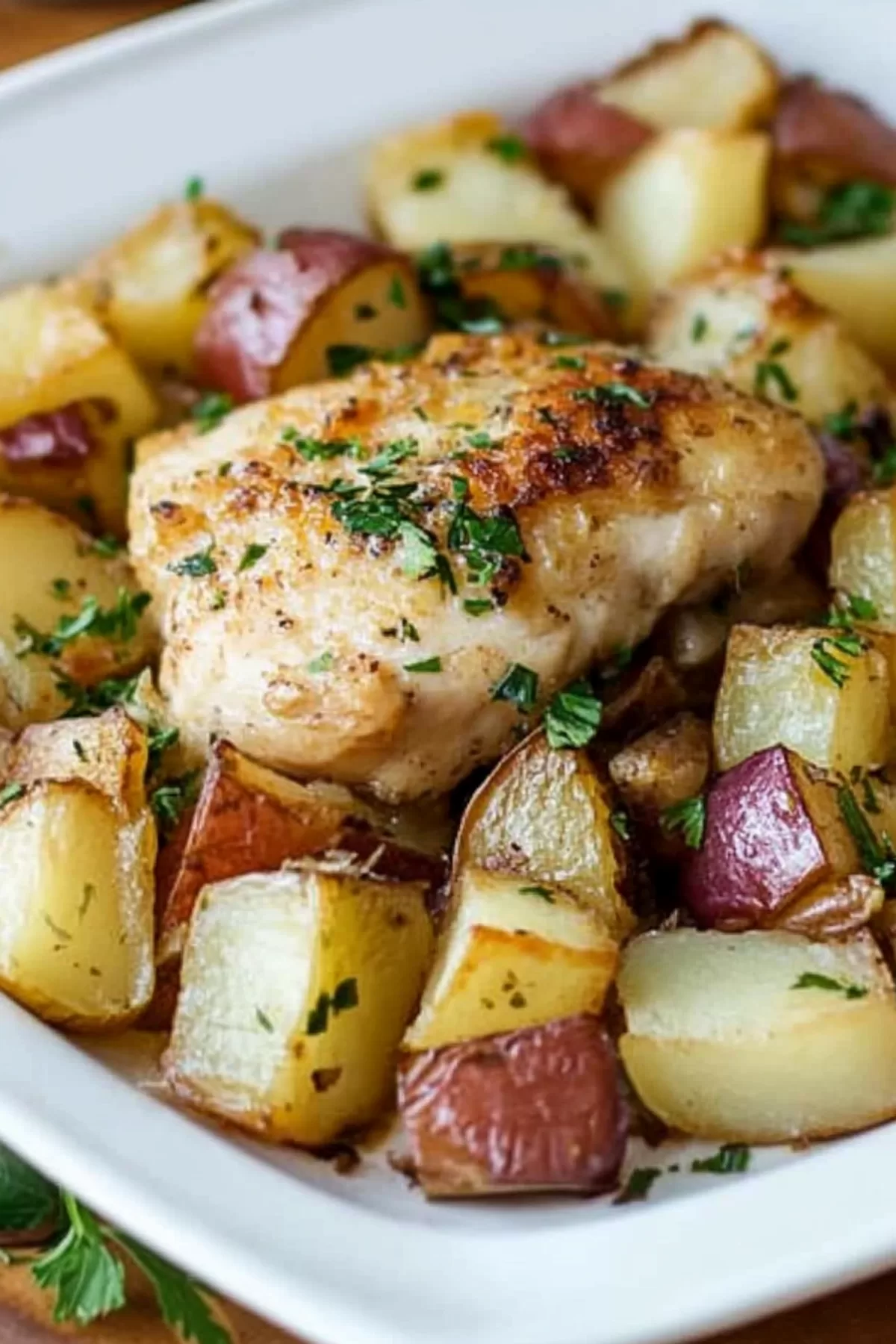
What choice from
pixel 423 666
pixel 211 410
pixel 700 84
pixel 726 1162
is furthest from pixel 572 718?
pixel 700 84

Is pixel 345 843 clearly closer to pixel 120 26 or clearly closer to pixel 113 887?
pixel 113 887

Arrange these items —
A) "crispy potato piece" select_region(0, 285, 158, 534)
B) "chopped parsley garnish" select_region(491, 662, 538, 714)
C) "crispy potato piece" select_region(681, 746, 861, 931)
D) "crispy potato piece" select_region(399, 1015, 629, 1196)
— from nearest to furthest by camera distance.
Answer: "crispy potato piece" select_region(399, 1015, 629, 1196), "crispy potato piece" select_region(681, 746, 861, 931), "chopped parsley garnish" select_region(491, 662, 538, 714), "crispy potato piece" select_region(0, 285, 158, 534)

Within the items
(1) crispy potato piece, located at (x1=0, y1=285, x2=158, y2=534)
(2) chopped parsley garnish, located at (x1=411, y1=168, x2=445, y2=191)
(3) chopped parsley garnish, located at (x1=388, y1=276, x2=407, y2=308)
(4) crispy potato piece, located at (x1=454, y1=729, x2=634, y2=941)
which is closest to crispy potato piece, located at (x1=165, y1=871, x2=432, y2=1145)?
(4) crispy potato piece, located at (x1=454, y1=729, x2=634, y2=941)

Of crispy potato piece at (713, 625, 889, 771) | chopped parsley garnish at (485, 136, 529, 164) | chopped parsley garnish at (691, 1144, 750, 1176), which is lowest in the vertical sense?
chopped parsley garnish at (691, 1144, 750, 1176)

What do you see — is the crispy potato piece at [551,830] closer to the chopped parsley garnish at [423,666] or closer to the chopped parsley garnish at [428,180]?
the chopped parsley garnish at [423,666]

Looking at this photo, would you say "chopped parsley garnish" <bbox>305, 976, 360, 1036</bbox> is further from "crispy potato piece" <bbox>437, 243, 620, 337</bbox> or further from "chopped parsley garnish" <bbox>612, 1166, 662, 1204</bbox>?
"crispy potato piece" <bbox>437, 243, 620, 337</bbox>

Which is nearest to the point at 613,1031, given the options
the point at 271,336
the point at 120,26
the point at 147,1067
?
the point at 147,1067

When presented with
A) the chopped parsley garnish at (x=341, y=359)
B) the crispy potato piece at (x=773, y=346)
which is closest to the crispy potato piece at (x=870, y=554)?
the crispy potato piece at (x=773, y=346)
